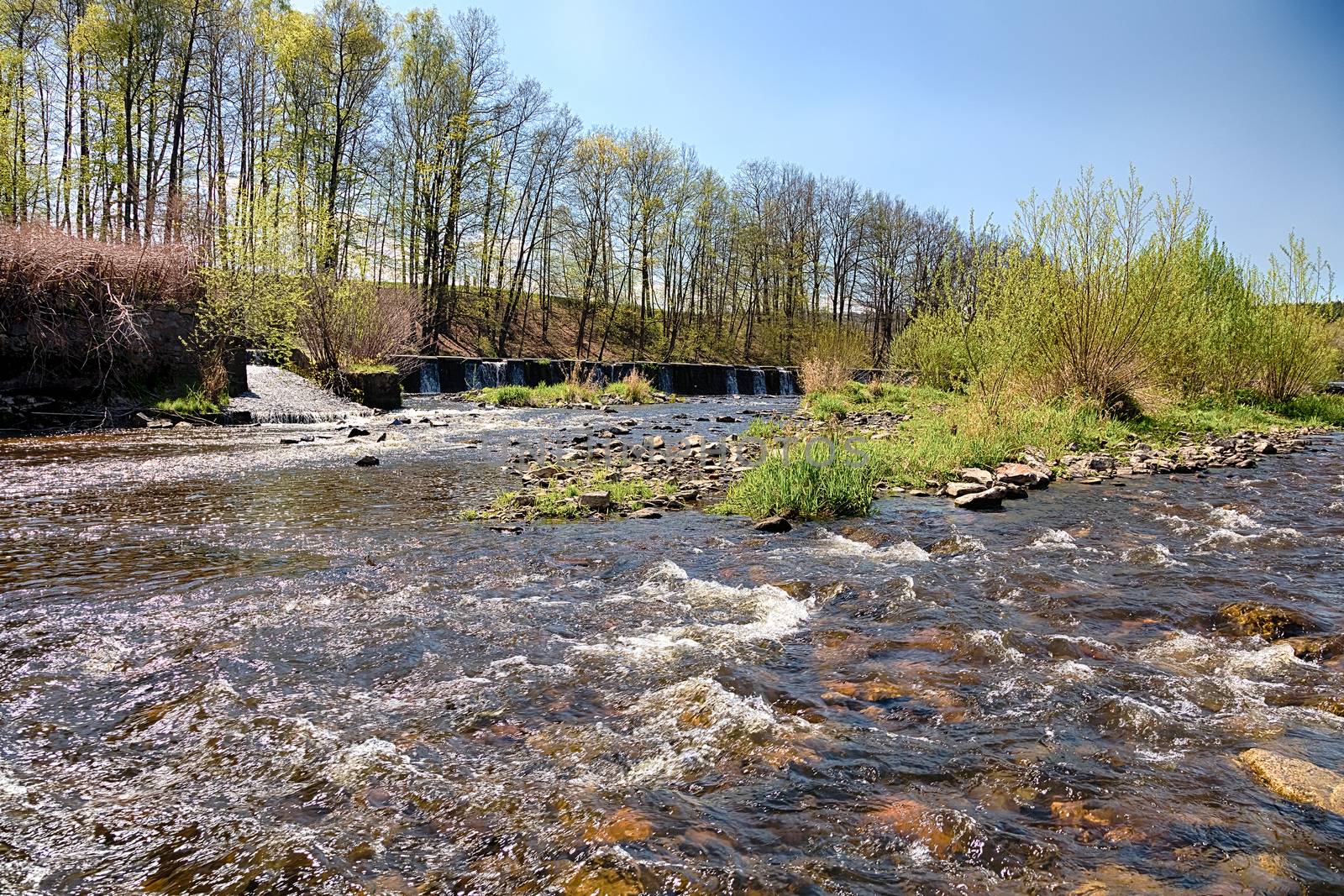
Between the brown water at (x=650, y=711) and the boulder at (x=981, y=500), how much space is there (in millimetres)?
1281

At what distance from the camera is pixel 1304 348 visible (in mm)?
18531

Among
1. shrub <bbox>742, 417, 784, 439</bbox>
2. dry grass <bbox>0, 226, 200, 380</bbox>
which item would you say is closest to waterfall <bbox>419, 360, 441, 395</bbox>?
dry grass <bbox>0, 226, 200, 380</bbox>

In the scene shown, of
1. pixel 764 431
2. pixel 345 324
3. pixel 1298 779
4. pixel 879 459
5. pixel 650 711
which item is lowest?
pixel 650 711

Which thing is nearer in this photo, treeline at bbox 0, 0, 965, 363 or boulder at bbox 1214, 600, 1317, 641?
boulder at bbox 1214, 600, 1317, 641

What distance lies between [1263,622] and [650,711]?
384 cm

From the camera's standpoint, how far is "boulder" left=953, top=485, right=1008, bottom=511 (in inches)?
316

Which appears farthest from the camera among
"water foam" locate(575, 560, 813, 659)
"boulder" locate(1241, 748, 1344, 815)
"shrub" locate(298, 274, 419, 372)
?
"shrub" locate(298, 274, 419, 372)

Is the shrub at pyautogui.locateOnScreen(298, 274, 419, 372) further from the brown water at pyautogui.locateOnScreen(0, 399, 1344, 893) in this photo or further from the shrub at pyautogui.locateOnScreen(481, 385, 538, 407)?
the brown water at pyautogui.locateOnScreen(0, 399, 1344, 893)

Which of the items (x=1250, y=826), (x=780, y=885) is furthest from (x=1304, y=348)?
(x=780, y=885)

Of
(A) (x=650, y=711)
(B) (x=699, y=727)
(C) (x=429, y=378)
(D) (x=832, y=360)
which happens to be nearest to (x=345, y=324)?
(C) (x=429, y=378)

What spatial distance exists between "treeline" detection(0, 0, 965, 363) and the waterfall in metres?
1.29

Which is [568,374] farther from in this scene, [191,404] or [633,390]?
[191,404]

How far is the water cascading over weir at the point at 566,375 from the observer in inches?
1046

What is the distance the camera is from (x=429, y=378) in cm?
2650
